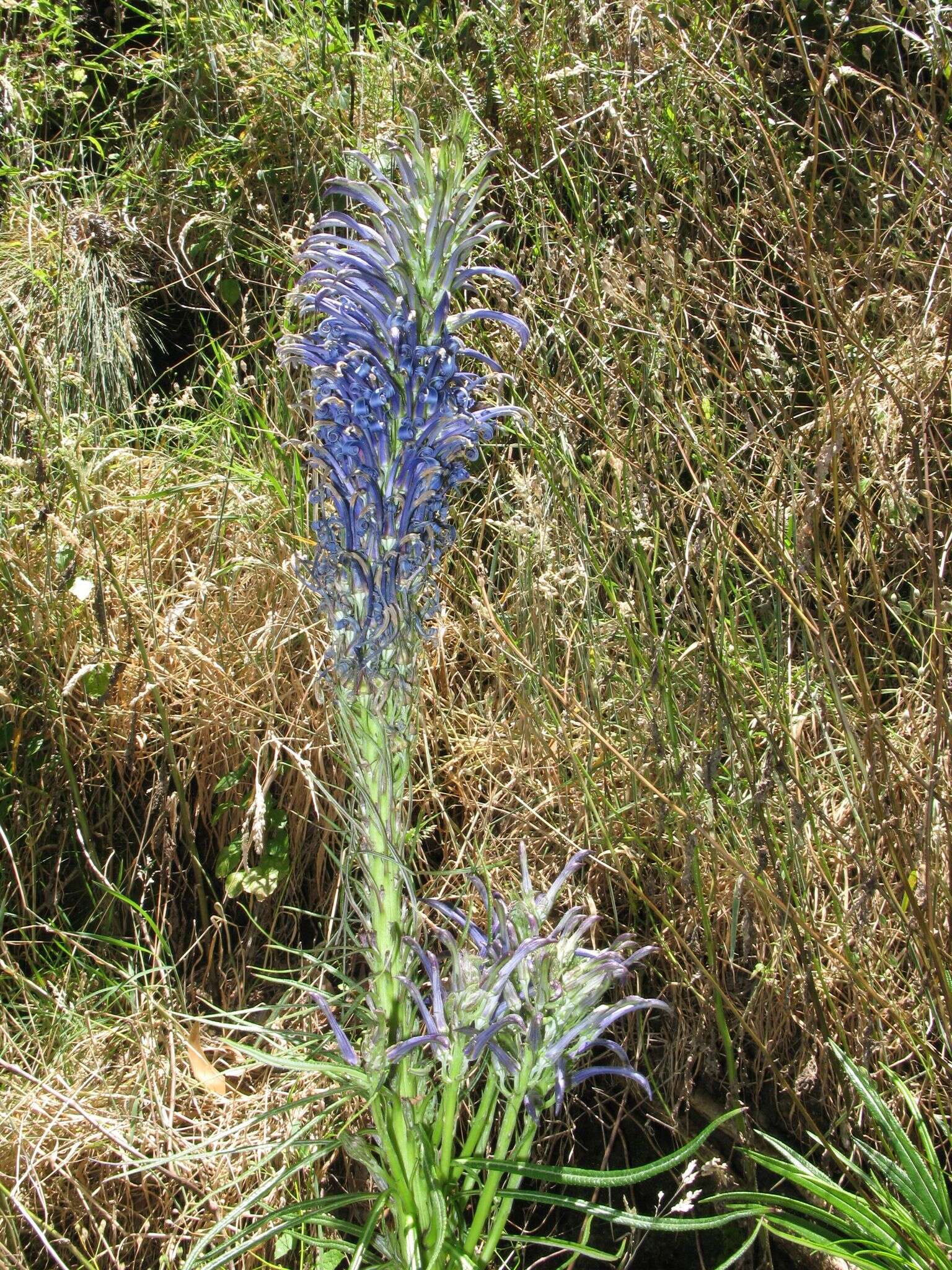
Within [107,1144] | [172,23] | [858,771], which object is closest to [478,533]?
[858,771]

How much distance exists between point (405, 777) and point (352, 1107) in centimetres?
95

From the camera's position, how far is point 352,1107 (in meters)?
2.31

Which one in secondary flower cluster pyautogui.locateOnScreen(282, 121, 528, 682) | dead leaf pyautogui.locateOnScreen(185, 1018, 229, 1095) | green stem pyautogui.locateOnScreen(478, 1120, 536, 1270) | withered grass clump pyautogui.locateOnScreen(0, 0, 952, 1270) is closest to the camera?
secondary flower cluster pyautogui.locateOnScreen(282, 121, 528, 682)

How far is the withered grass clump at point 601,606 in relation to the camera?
2.32 m

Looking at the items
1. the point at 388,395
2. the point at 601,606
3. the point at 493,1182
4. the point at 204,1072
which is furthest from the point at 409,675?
the point at 204,1072

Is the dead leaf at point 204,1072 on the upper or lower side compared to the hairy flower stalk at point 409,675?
lower

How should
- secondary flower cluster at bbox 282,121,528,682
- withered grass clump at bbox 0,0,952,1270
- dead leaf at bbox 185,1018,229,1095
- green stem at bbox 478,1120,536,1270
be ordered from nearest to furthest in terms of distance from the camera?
secondary flower cluster at bbox 282,121,528,682
green stem at bbox 478,1120,536,1270
withered grass clump at bbox 0,0,952,1270
dead leaf at bbox 185,1018,229,1095

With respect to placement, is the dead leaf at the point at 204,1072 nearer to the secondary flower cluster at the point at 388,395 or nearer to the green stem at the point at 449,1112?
the green stem at the point at 449,1112

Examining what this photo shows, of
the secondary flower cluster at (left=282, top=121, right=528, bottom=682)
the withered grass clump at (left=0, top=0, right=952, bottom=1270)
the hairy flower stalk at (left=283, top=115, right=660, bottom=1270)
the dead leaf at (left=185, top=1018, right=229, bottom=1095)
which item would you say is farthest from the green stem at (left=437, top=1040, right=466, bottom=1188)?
the dead leaf at (left=185, top=1018, right=229, bottom=1095)

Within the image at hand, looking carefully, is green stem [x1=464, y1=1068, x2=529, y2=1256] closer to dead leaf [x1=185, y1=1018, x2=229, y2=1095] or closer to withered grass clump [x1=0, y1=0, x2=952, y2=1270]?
withered grass clump [x1=0, y1=0, x2=952, y2=1270]

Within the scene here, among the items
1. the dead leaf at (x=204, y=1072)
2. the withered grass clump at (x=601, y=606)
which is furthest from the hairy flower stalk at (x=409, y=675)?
the dead leaf at (x=204, y=1072)

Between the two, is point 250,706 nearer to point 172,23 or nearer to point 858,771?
point 858,771

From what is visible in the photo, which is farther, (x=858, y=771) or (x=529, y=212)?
(x=529, y=212)

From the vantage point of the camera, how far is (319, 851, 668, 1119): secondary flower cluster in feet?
5.49
